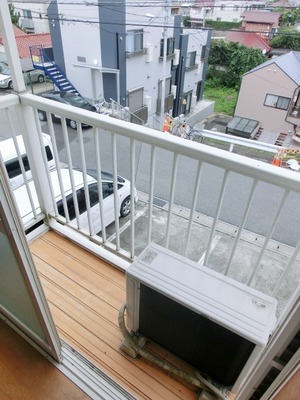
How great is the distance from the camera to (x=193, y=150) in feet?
3.15

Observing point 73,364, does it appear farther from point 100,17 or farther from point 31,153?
point 100,17

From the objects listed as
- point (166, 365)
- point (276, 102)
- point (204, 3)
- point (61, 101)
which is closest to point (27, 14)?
point (61, 101)

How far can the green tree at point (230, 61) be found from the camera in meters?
1.59

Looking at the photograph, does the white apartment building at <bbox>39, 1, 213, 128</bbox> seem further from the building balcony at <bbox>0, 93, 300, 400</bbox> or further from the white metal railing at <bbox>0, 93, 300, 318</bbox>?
the building balcony at <bbox>0, 93, 300, 400</bbox>

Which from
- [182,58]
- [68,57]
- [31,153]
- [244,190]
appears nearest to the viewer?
[31,153]

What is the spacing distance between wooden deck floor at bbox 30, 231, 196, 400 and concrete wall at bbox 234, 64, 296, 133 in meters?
1.63

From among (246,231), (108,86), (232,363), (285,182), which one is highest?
(285,182)

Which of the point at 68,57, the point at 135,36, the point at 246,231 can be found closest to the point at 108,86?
the point at 68,57

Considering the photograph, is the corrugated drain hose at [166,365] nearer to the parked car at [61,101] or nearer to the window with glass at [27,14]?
the parked car at [61,101]

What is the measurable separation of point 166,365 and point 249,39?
1.78 metres

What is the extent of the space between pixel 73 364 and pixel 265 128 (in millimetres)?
2141

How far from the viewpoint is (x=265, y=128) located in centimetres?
209

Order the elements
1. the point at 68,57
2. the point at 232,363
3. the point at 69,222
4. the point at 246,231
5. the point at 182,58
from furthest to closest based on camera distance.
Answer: the point at 68,57 → the point at 246,231 → the point at 182,58 → the point at 69,222 → the point at 232,363

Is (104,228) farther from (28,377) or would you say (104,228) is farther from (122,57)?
(122,57)
